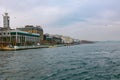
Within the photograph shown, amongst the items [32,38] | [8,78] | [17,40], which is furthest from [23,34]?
[8,78]

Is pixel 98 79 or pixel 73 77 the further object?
pixel 73 77

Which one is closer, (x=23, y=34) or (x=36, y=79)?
(x=36, y=79)

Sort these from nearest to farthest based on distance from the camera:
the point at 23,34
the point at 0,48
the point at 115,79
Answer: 1. the point at 115,79
2. the point at 0,48
3. the point at 23,34

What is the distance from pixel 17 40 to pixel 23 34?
14243 millimetres

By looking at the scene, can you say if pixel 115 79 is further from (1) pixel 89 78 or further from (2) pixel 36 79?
(2) pixel 36 79

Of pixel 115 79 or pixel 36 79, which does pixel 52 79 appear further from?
pixel 115 79

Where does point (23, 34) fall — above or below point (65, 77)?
above

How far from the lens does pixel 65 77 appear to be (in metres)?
28.3

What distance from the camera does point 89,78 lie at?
27.3 metres

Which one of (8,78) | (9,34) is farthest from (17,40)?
(8,78)

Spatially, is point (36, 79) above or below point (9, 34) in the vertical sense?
below

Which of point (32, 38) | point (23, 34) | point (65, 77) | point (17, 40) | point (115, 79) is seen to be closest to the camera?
point (115, 79)

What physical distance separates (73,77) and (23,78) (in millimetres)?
6453

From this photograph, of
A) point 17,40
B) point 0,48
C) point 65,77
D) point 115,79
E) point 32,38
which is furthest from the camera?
point 32,38
